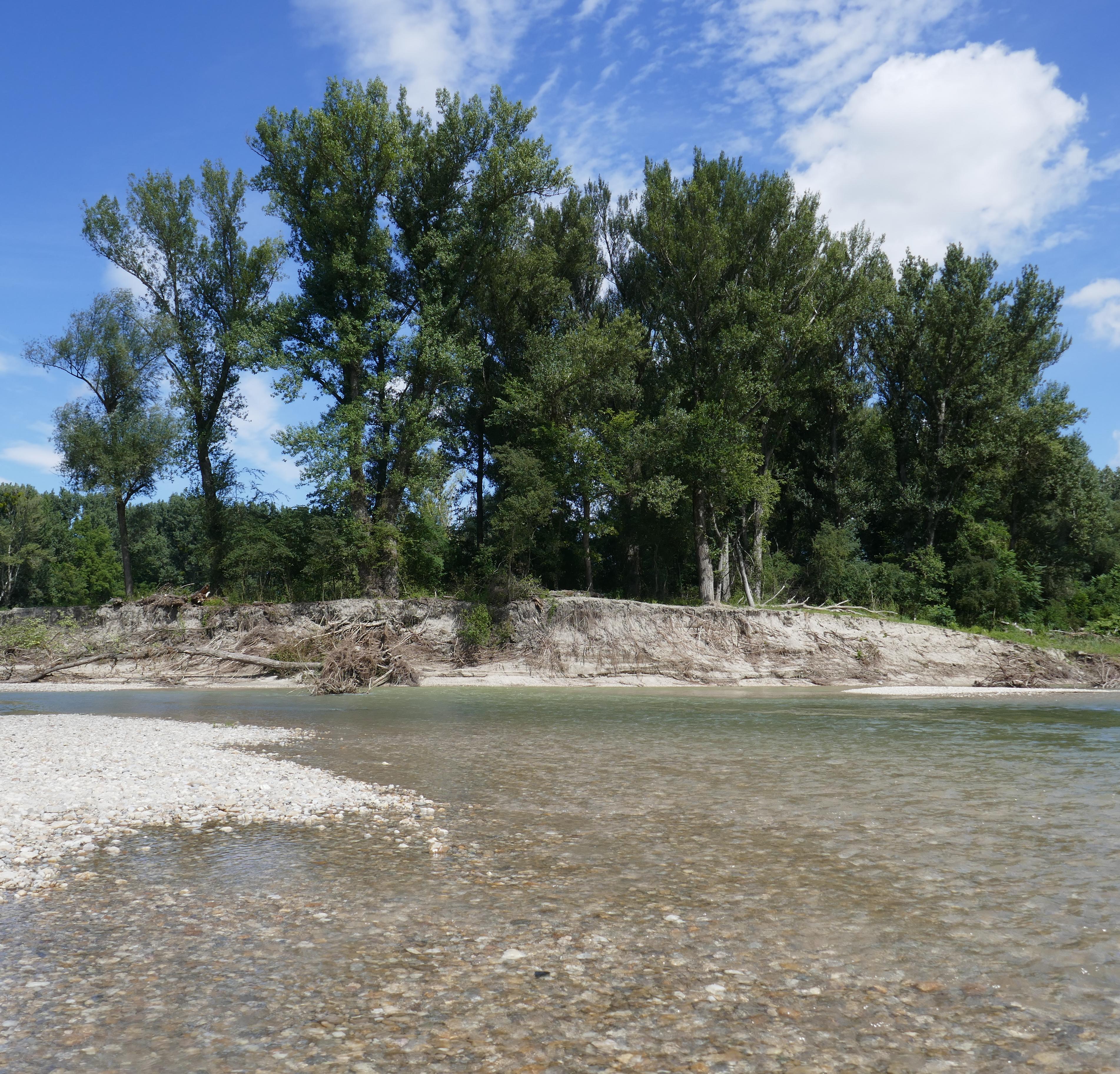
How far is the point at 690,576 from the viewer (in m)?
40.7

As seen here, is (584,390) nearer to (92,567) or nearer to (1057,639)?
(1057,639)

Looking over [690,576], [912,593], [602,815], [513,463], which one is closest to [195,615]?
[513,463]

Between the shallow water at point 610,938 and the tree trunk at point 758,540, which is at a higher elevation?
the tree trunk at point 758,540

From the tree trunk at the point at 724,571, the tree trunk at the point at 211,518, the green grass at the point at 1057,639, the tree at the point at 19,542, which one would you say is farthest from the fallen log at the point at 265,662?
the tree at the point at 19,542

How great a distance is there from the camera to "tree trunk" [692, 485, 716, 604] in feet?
120

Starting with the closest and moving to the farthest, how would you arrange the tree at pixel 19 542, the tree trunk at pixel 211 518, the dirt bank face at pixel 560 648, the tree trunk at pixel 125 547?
the dirt bank face at pixel 560 648 < the tree trunk at pixel 211 518 < the tree trunk at pixel 125 547 < the tree at pixel 19 542

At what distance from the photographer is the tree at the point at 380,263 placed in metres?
35.5

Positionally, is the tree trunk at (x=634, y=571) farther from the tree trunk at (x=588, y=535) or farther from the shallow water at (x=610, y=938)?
the shallow water at (x=610, y=938)

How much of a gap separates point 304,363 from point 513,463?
35.7ft

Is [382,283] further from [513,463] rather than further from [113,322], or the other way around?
[113,322]

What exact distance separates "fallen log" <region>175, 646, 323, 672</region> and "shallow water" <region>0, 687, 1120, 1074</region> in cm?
1963

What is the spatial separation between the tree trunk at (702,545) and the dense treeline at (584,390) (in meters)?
0.14

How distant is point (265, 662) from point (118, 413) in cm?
1888

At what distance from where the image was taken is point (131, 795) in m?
9.12
